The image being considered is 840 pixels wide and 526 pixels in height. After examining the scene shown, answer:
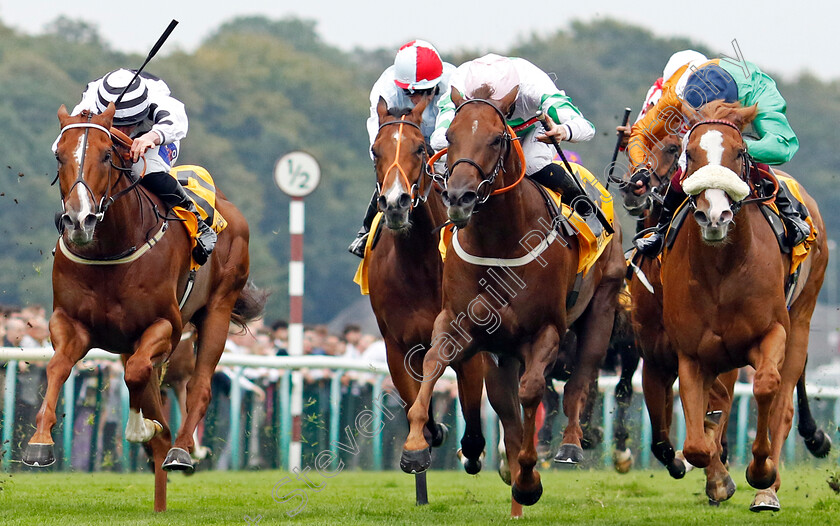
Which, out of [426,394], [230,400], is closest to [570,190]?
[426,394]

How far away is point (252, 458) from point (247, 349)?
1.62 metres

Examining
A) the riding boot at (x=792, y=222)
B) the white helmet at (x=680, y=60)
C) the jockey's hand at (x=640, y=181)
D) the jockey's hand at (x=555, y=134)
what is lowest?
the riding boot at (x=792, y=222)

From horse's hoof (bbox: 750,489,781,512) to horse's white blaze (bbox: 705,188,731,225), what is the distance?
1.63 metres

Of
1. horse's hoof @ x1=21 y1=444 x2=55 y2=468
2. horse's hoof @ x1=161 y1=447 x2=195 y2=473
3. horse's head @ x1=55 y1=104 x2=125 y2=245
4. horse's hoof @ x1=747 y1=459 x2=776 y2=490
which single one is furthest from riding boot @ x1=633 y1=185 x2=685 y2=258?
horse's hoof @ x1=21 y1=444 x2=55 y2=468

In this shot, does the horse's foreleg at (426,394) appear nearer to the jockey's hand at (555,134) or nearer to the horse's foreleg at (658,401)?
the jockey's hand at (555,134)

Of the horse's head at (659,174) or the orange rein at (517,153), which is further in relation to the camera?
Result: the horse's head at (659,174)

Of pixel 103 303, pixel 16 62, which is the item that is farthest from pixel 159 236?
pixel 16 62

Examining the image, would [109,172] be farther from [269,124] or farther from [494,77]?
[269,124]

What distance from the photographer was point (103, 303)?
7.18 meters

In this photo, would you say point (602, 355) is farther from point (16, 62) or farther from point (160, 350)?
point (16, 62)

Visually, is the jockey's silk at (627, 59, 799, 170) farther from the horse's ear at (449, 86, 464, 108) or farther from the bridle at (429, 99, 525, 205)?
the horse's ear at (449, 86, 464, 108)

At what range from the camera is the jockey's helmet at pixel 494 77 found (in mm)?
6887

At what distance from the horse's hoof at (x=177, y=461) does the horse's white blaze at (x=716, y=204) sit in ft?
10.3

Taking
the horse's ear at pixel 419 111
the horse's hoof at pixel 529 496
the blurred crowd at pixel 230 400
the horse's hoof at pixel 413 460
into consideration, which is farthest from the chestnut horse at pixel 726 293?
the blurred crowd at pixel 230 400
